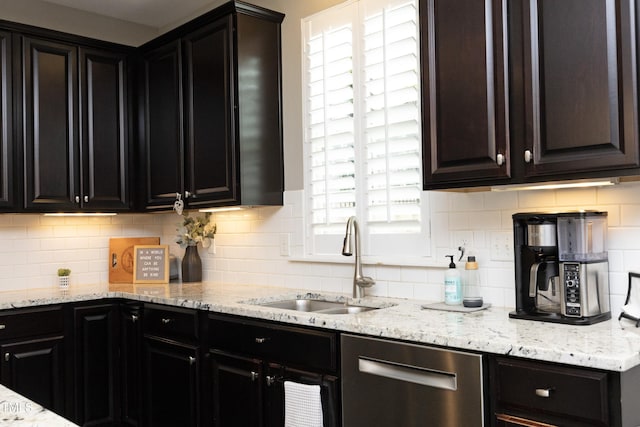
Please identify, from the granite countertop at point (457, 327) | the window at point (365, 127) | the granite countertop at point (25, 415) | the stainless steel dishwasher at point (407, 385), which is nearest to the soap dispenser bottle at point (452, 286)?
the granite countertop at point (457, 327)

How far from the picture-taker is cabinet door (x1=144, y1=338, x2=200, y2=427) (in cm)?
320

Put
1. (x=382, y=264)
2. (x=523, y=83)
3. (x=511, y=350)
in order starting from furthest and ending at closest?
1. (x=382, y=264)
2. (x=523, y=83)
3. (x=511, y=350)

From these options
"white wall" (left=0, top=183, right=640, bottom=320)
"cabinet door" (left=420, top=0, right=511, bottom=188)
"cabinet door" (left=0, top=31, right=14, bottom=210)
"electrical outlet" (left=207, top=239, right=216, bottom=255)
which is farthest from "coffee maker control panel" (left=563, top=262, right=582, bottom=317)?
"cabinet door" (left=0, top=31, right=14, bottom=210)

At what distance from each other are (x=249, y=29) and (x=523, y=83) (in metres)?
1.86

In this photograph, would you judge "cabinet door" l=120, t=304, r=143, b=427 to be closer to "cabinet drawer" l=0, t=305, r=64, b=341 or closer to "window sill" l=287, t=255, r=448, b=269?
"cabinet drawer" l=0, t=305, r=64, b=341

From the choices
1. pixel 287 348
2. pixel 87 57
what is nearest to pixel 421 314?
pixel 287 348

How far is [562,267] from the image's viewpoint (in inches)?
86.4

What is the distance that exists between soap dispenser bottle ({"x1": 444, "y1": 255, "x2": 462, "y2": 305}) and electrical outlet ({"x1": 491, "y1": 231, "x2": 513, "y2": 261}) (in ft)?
0.60

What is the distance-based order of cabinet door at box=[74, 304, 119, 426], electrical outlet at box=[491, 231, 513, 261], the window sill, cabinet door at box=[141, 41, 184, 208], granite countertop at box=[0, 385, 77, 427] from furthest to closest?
cabinet door at box=[141, 41, 184, 208]
cabinet door at box=[74, 304, 119, 426]
the window sill
electrical outlet at box=[491, 231, 513, 261]
granite countertop at box=[0, 385, 77, 427]

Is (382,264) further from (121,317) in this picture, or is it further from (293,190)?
(121,317)

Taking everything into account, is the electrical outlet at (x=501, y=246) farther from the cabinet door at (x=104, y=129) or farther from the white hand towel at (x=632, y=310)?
the cabinet door at (x=104, y=129)

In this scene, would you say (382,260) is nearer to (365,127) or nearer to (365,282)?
(365,282)

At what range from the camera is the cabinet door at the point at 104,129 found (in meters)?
3.99

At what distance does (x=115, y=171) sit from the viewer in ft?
13.6
